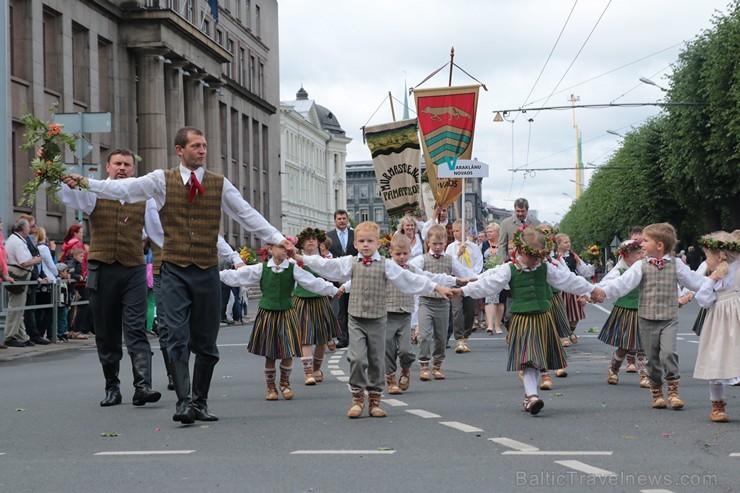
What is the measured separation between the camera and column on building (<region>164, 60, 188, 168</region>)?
151 feet

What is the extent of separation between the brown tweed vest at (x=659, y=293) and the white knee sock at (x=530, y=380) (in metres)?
1.33

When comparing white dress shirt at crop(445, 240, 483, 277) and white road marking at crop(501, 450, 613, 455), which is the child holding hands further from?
white dress shirt at crop(445, 240, 483, 277)

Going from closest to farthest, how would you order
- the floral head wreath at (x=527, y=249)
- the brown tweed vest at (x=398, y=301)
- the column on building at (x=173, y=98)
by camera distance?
the floral head wreath at (x=527, y=249)
the brown tweed vest at (x=398, y=301)
the column on building at (x=173, y=98)

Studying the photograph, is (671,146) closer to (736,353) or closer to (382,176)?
(382,176)

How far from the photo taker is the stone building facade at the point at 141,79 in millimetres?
31734

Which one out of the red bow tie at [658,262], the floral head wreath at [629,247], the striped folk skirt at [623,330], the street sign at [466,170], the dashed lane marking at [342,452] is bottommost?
the dashed lane marking at [342,452]

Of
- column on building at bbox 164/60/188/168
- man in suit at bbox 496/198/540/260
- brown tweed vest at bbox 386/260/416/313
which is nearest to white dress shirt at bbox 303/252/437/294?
brown tweed vest at bbox 386/260/416/313

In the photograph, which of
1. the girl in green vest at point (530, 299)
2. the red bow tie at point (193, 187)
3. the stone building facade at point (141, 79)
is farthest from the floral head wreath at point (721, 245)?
the stone building facade at point (141, 79)

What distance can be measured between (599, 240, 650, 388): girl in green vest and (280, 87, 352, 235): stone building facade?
3242 inches

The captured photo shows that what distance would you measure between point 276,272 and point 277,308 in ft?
1.19

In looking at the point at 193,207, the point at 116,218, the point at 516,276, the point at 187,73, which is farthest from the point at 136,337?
the point at 187,73

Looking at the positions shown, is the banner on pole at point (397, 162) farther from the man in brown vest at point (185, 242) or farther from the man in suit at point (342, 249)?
the man in brown vest at point (185, 242)

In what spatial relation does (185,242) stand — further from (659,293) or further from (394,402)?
(659,293)

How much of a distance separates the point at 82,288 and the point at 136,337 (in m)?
11.1
